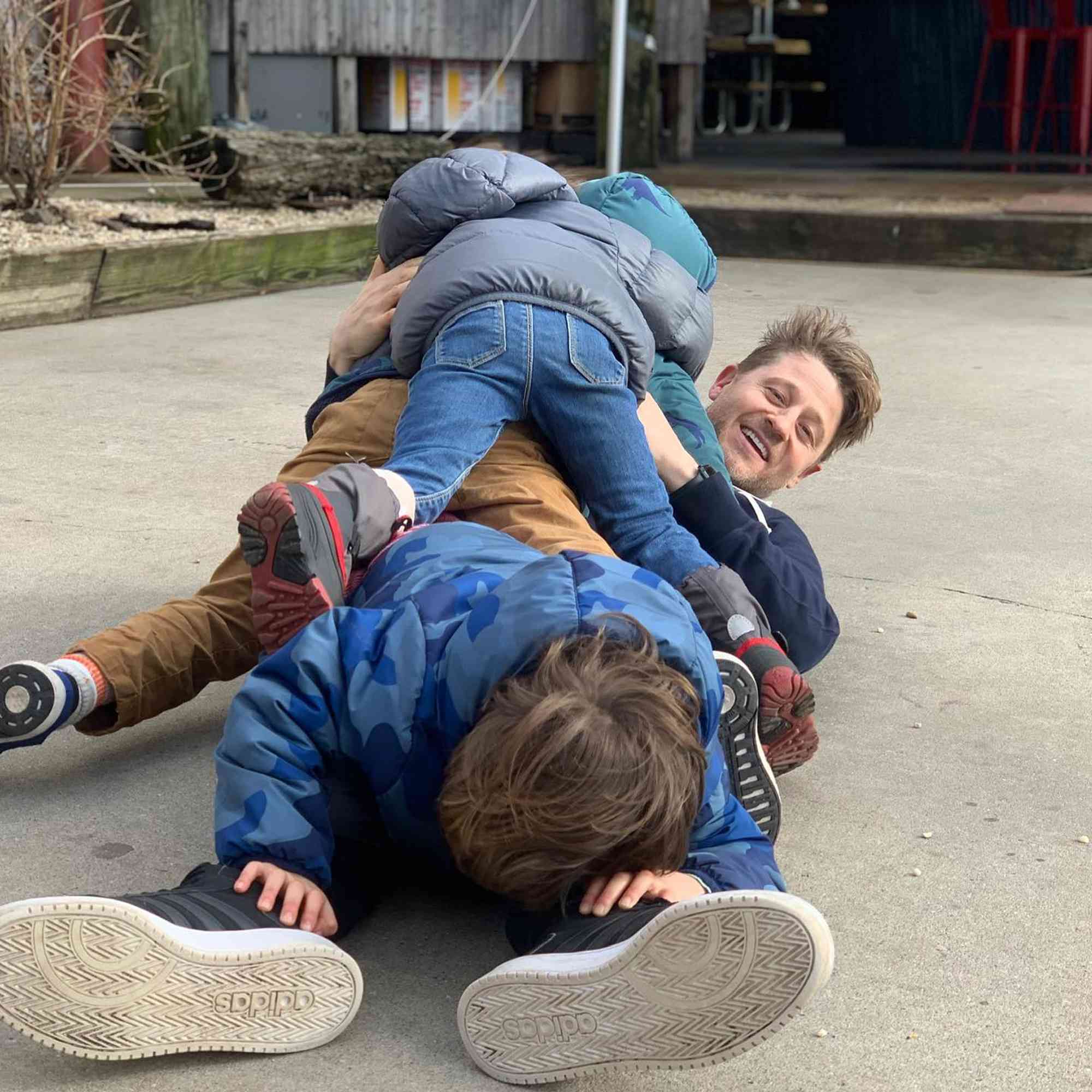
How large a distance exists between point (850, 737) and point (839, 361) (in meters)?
0.79

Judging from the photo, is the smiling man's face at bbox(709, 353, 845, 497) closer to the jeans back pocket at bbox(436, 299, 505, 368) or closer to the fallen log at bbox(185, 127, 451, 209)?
the jeans back pocket at bbox(436, 299, 505, 368)

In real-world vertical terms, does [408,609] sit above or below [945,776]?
above

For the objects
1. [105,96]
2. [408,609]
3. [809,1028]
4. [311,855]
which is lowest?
[809,1028]

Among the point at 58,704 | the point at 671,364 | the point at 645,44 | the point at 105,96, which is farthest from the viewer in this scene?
the point at 645,44

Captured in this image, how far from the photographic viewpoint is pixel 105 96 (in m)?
5.93

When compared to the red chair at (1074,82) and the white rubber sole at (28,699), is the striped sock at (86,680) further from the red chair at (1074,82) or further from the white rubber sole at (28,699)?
the red chair at (1074,82)

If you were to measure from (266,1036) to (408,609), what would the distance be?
454mm

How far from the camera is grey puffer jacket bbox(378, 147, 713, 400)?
2.35 metres

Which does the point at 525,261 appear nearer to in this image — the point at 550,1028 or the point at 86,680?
the point at 86,680

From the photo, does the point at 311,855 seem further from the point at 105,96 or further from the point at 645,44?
the point at 645,44

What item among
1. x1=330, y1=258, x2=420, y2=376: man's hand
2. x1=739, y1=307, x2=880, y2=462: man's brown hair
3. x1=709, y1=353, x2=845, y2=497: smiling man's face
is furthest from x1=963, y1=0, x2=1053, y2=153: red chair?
x1=330, y1=258, x2=420, y2=376: man's hand

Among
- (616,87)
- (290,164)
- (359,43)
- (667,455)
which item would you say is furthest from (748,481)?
(359,43)

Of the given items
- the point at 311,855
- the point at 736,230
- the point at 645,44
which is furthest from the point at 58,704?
the point at 645,44

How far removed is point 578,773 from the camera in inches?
58.3
